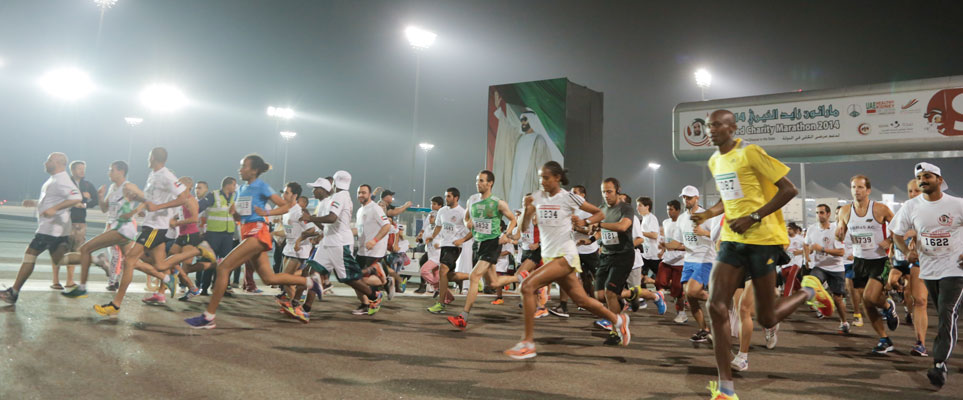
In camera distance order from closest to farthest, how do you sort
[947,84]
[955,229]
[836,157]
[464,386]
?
1. [464,386]
2. [955,229]
3. [947,84]
4. [836,157]

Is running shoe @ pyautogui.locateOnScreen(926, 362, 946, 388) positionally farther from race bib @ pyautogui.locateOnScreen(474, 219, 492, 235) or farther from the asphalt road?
race bib @ pyautogui.locateOnScreen(474, 219, 492, 235)

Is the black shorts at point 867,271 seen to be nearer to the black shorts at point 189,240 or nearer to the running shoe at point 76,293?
the black shorts at point 189,240

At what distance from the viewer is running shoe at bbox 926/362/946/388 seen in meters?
4.91

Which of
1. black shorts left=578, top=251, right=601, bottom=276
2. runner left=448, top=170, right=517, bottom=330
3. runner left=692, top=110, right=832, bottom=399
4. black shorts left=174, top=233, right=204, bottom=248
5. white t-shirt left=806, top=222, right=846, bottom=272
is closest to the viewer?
runner left=692, top=110, right=832, bottom=399

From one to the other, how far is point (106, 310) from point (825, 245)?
38.0 ft

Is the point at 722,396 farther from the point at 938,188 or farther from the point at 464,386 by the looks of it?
the point at 938,188

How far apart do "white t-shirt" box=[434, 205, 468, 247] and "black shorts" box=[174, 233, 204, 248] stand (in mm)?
4224

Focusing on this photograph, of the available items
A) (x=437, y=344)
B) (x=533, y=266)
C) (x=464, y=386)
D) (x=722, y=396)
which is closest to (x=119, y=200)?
(x=437, y=344)

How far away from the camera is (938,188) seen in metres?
5.53

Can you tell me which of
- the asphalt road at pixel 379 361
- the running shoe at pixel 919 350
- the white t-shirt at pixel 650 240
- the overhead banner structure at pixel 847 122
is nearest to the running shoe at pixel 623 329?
the asphalt road at pixel 379 361

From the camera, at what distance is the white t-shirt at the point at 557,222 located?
19.9 ft

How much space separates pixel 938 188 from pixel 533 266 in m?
4.83

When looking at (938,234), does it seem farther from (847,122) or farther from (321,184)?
(847,122)

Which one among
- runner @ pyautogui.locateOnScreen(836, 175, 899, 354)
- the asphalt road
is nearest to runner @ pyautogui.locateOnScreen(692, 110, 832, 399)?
the asphalt road
